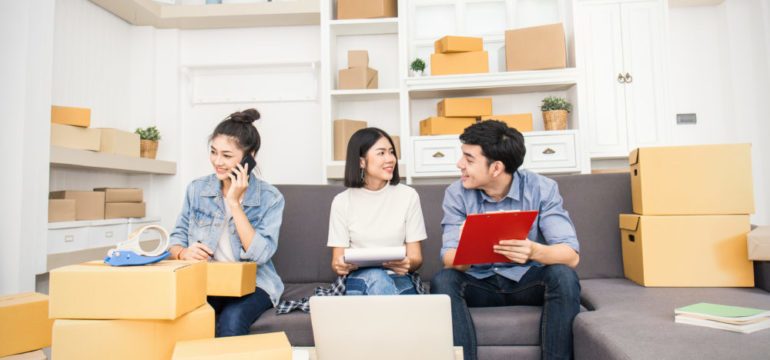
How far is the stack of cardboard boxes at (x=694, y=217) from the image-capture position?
5.68ft

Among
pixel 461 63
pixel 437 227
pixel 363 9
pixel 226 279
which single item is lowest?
pixel 226 279

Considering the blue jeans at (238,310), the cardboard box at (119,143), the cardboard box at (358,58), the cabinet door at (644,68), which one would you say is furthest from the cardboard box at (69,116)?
the cabinet door at (644,68)

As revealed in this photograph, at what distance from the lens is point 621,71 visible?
11.0 feet

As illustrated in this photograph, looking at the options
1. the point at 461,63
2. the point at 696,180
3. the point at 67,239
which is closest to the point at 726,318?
the point at 696,180

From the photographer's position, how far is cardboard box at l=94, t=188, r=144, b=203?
10.2 feet

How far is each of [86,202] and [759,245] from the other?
3.39m

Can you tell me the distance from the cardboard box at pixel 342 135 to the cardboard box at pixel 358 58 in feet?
1.34

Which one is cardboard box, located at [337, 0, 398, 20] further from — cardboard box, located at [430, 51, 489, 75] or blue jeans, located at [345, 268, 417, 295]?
blue jeans, located at [345, 268, 417, 295]

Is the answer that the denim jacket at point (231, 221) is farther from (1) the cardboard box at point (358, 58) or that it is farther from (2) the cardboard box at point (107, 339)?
(1) the cardboard box at point (358, 58)

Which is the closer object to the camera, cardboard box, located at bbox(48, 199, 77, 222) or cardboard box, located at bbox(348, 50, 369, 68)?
cardboard box, located at bbox(48, 199, 77, 222)

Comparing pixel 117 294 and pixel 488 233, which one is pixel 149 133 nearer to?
pixel 117 294

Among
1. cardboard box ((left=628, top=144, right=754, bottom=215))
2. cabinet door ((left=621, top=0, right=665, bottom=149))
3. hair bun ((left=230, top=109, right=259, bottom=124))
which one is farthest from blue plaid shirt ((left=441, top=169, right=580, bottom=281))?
cabinet door ((left=621, top=0, right=665, bottom=149))

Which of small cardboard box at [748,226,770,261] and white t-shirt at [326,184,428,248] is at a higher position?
white t-shirt at [326,184,428,248]

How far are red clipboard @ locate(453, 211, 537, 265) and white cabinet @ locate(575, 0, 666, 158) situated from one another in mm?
2120
